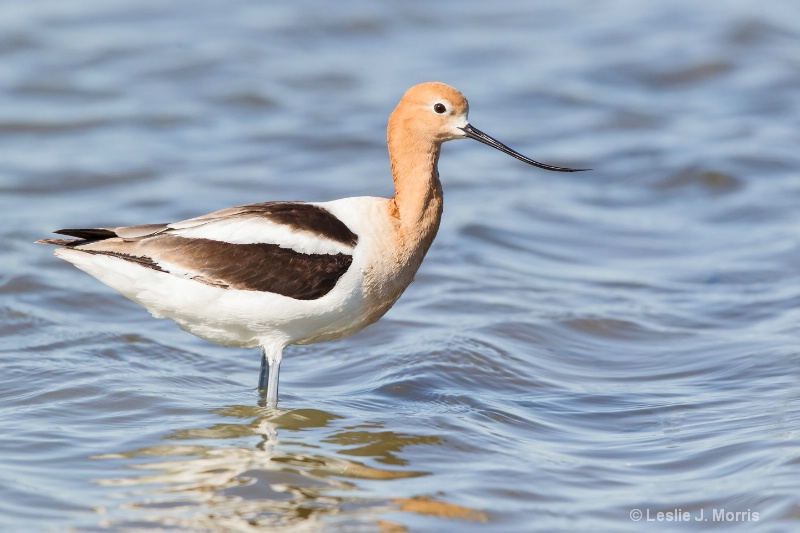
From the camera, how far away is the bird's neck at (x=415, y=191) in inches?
301

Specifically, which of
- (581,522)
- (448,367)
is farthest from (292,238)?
(581,522)

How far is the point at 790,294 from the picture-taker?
33.4 feet

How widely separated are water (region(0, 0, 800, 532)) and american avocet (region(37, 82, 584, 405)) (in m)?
0.65

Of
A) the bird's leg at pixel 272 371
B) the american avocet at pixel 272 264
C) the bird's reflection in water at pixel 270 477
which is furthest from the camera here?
the bird's leg at pixel 272 371

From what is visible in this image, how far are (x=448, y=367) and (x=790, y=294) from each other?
328 centimetres

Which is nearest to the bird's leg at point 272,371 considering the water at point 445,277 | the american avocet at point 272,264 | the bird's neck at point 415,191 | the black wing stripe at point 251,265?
the american avocet at point 272,264

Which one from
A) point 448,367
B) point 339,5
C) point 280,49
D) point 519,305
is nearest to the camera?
point 448,367

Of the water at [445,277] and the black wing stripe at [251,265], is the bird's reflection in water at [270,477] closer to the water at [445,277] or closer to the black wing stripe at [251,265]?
the water at [445,277]

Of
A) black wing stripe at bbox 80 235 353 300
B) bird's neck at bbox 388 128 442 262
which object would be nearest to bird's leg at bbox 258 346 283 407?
black wing stripe at bbox 80 235 353 300

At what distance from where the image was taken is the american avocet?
23.9 ft

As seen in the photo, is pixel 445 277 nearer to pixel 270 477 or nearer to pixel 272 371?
pixel 272 371

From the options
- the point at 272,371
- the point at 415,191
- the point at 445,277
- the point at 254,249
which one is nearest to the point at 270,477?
the point at 272,371

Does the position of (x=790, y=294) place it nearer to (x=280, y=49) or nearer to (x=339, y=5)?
(x=280, y=49)

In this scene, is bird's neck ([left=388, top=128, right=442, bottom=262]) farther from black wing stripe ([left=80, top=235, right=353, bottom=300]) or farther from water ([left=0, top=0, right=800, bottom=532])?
water ([left=0, top=0, right=800, bottom=532])
